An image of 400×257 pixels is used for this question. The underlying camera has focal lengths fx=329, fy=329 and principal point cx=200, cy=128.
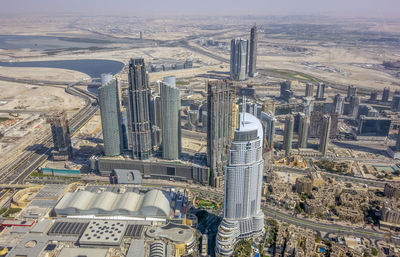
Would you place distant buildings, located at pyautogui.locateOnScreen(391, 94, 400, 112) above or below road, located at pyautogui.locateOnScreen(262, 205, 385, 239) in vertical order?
above

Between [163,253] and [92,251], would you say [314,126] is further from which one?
[92,251]

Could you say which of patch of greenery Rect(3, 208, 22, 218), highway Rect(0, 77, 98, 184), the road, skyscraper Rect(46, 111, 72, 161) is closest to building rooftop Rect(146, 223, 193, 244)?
the road

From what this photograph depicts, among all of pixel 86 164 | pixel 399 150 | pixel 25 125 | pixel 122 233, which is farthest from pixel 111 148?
pixel 399 150

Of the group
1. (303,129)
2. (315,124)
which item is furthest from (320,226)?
(315,124)

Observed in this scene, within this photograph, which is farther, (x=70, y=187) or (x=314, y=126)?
(x=314, y=126)

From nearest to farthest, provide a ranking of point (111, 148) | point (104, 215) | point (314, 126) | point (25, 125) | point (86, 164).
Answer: point (104, 215)
point (111, 148)
point (86, 164)
point (314, 126)
point (25, 125)

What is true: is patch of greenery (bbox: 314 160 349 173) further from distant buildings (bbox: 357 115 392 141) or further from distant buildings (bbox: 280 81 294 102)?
distant buildings (bbox: 280 81 294 102)
